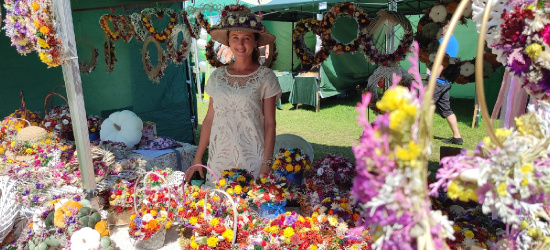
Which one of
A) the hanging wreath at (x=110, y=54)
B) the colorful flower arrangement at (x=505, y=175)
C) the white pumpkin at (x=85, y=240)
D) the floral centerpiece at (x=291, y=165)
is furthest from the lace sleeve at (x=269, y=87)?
the hanging wreath at (x=110, y=54)

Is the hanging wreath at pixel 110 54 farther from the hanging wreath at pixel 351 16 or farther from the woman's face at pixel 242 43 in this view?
the woman's face at pixel 242 43

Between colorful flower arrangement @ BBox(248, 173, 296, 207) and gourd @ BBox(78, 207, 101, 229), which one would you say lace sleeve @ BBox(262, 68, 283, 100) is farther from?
gourd @ BBox(78, 207, 101, 229)

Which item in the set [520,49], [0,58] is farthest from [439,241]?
[0,58]

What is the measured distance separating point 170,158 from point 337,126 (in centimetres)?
431

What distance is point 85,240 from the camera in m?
1.78

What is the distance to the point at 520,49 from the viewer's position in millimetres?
1067

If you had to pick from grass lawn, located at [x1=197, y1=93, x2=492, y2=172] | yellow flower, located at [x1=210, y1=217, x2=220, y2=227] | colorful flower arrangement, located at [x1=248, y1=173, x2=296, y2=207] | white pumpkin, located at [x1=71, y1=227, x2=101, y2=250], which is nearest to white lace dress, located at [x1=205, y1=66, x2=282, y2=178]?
colorful flower arrangement, located at [x1=248, y1=173, x2=296, y2=207]

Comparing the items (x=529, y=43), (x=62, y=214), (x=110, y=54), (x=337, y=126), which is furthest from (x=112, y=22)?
(x=529, y=43)

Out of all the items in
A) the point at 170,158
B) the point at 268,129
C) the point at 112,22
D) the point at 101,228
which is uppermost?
the point at 112,22

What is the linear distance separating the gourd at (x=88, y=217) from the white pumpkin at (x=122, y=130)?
5.83 ft

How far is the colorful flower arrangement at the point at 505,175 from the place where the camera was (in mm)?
730

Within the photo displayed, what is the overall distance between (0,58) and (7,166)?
2.30m

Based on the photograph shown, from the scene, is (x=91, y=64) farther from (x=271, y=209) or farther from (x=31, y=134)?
(x=271, y=209)

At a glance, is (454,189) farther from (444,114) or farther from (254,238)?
(444,114)
